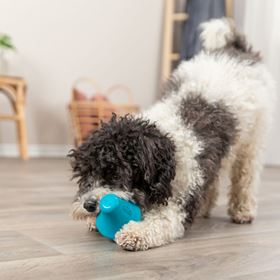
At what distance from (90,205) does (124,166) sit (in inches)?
6.3

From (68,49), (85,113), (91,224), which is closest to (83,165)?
(91,224)

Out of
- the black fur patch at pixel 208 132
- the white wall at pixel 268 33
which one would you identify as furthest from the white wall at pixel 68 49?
the black fur patch at pixel 208 132

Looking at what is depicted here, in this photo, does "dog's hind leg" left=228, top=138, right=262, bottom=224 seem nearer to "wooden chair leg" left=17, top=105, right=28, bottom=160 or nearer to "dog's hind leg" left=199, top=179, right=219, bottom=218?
"dog's hind leg" left=199, top=179, right=219, bottom=218

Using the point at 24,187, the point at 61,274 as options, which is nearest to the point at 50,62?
the point at 24,187

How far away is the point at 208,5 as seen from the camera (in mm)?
5199

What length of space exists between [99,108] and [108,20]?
1.06 metres

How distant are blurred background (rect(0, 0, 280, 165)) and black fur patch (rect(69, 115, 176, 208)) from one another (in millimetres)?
3042

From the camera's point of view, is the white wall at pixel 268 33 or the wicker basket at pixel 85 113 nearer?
the wicker basket at pixel 85 113

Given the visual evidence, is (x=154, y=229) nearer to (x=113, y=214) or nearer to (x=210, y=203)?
(x=113, y=214)

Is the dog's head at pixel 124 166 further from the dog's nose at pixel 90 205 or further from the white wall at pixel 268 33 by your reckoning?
the white wall at pixel 268 33

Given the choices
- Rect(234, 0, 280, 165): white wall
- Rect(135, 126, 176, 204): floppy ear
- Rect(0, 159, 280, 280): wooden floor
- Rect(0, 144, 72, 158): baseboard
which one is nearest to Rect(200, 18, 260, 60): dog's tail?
Rect(0, 159, 280, 280): wooden floor

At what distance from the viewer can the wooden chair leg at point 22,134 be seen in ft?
14.8

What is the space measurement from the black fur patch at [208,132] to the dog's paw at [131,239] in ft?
0.84

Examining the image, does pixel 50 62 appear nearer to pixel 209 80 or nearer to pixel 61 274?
pixel 209 80
